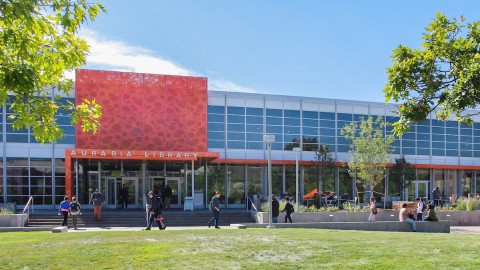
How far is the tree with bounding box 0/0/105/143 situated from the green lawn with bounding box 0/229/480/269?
8.49 feet

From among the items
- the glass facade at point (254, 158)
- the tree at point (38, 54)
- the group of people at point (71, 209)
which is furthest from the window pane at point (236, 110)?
the tree at point (38, 54)

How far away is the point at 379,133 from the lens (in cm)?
3341

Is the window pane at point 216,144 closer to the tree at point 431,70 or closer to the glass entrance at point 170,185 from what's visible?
the glass entrance at point 170,185

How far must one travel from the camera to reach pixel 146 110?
33.4 m

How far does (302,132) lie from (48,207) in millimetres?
17841

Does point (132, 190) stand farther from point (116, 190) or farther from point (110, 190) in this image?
point (110, 190)

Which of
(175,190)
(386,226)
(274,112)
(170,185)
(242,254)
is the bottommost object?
(386,226)

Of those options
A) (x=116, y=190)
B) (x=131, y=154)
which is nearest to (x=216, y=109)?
(x=131, y=154)

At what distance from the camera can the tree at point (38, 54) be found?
19.1ft

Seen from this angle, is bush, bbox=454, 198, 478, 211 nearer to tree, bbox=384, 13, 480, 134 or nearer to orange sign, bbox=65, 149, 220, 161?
orange sign, bbox=65, 149, 220, 161

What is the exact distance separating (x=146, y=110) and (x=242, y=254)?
24652 millimetres

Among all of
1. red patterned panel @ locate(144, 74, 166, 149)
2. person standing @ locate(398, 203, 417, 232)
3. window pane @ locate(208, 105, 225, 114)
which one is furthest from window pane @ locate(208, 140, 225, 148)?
person standing @ locate(398, 203, 417, 232)

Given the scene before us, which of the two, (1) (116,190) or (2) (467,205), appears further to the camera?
(1) (116,190)

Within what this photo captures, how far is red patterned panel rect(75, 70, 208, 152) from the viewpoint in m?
32.4
